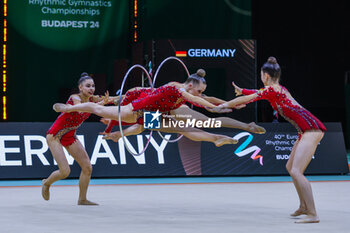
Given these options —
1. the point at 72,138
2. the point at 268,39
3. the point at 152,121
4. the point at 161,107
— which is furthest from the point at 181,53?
the point at 152,121

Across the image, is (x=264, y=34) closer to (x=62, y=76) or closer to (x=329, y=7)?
(x=329, y=7)

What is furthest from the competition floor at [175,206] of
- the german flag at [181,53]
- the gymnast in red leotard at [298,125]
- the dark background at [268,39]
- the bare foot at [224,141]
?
the dark background at [268,39]

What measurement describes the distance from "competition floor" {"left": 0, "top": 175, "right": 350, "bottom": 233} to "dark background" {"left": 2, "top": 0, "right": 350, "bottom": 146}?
4924 millimetres

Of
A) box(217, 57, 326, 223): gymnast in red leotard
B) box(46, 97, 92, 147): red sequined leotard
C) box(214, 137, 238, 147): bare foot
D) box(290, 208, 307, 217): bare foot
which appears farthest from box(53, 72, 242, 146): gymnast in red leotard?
box(290, 208, 307, 217): bare foot

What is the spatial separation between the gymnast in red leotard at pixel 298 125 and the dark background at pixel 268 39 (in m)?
8.62

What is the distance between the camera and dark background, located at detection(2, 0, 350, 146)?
55.6ft

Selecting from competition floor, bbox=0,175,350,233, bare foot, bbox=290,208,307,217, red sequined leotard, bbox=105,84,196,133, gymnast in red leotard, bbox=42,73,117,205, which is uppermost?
red sequined leotard, bbox=105,84,196,133

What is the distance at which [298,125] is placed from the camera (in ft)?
25.8

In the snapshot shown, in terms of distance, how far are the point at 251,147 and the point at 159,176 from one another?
2125mm

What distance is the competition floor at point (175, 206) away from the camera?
7.29m

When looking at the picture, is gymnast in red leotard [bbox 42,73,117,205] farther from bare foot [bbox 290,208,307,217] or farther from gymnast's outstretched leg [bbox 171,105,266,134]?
bare foot [bbox 290,208,307,217]

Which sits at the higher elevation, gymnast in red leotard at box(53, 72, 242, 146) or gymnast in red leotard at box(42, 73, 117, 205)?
gymnast in red leotard at box(53, 72, 242, 146)

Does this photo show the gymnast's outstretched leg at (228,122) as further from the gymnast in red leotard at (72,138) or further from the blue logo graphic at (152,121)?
the gymnast in red leotard at (72,138)

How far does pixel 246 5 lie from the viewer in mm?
17047
